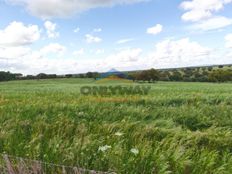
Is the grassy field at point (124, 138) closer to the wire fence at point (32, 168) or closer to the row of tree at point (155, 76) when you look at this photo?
the wire fence at point (32, 168)

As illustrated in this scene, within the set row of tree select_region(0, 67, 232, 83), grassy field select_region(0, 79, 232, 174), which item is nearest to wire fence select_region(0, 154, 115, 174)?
grassy field select_region(0, 79, 232, 174)

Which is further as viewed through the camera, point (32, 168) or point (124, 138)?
point (124, 138)

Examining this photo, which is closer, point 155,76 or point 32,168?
point 32,168

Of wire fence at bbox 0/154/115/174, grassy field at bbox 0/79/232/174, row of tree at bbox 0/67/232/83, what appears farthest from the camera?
row of tree at bbox 0/67/232/83

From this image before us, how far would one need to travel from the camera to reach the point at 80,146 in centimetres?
571

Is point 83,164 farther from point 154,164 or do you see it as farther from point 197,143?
point 197,143

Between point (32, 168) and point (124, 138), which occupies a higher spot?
point (32, 168)

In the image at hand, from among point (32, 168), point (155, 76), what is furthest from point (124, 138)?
point (155, 76)

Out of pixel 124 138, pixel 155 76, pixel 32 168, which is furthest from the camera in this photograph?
pixel 155 76

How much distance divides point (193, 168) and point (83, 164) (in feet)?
5.77

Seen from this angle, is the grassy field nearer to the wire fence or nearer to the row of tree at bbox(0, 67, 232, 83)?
the wire fence

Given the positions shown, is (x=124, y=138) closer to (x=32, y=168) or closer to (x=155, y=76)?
(x=32, y=168)

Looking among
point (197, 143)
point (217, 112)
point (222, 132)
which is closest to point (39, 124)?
point (197, 143)

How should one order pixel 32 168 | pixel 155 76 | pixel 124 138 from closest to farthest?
pixel 32 168, pixel 124 138, pixel 155 76
